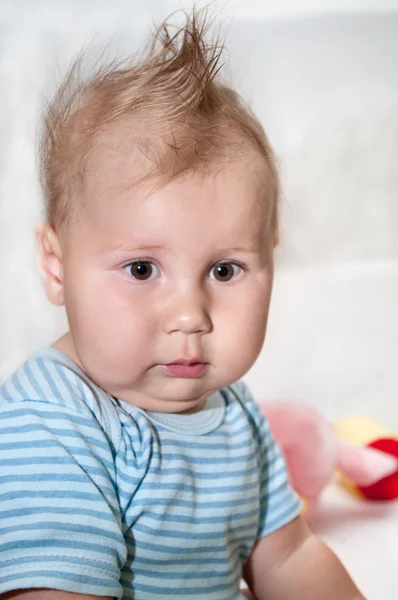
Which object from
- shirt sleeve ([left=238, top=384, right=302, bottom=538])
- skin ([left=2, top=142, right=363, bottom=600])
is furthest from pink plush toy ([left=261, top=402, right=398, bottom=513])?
skin ([left=2, top=142, right=363, bottom=600])

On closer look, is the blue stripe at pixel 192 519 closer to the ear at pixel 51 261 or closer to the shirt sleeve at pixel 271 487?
the shirt sleeve at pixel 271 487

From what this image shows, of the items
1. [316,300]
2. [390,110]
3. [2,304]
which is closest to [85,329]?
[2,304]

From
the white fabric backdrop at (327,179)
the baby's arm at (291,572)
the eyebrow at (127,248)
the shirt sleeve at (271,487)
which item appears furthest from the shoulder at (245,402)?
the white fabric backdrop at (327,179)

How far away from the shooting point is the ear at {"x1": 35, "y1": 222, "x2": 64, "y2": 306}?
78 centimetres

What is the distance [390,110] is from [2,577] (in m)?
1.04

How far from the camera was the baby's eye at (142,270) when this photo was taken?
72 centimetres

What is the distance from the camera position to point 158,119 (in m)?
0.72

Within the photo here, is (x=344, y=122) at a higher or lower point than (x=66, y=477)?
higher

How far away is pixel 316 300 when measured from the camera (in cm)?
146

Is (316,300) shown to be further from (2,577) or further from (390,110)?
(2,577)

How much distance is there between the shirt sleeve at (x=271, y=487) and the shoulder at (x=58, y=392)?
0.60 feet

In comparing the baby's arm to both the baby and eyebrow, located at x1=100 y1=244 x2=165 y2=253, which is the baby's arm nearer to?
the baby

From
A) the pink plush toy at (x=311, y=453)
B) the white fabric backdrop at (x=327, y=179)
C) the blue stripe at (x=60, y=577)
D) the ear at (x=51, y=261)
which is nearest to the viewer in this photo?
the blue stripe at (x=60, y=577)

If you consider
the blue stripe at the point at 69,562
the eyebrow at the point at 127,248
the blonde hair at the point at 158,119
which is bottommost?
the blue stripe at the point at 69,562
